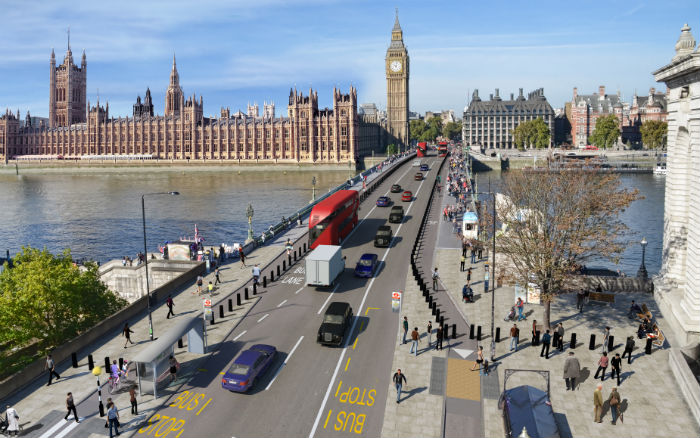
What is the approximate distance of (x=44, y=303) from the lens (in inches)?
1141

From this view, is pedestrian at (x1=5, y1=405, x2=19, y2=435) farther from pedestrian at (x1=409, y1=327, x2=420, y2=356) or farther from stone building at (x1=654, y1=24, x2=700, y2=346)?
stone building at (x1=654, y1=24, x2=700, y2=346)

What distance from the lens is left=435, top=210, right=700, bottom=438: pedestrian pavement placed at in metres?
19.8

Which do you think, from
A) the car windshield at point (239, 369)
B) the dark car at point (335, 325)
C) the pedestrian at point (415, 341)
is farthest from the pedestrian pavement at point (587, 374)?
the car windshield at point (239, 369)

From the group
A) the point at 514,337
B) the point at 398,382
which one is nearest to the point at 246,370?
the point at 398,382

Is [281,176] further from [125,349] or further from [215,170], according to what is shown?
[125,349]

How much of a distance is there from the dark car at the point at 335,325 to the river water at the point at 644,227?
58.7ft

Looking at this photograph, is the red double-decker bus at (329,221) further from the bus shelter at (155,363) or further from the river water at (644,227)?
the river water at (644,227)

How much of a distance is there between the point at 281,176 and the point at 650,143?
116748 mm

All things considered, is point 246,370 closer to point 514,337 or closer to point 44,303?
point 514,337

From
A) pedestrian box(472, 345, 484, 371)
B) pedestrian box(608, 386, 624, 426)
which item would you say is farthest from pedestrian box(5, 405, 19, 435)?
pedestrian box(608, 386, 624, 426)

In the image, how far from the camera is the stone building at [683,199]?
25859 millimetres

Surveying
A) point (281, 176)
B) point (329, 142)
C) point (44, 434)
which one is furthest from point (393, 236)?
point (329, 142)

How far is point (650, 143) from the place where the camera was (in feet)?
527

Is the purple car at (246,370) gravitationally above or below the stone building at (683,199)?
below
